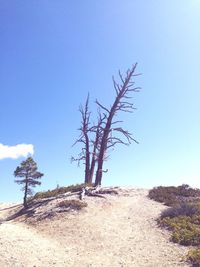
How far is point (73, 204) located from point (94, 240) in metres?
5.41

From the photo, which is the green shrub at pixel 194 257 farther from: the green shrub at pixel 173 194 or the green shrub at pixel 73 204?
the green shrub at pixel 173 194

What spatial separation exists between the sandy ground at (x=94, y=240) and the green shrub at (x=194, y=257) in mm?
332

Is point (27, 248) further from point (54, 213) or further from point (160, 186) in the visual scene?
point (160, 186)

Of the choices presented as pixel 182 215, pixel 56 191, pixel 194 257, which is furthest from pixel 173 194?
pixel 194 257

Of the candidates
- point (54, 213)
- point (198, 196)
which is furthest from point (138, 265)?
point (198, 196)

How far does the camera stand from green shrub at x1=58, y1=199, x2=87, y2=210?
22766 mm

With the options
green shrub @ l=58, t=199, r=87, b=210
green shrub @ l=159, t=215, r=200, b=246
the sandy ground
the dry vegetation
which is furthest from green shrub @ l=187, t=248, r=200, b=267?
green shrub @ l=58, t=199, r=87, b=210

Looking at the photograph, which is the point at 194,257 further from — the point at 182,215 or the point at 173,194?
the point at 173,194

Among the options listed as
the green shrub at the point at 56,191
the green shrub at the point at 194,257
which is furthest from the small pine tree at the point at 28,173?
the green shrub at the point at 194,257

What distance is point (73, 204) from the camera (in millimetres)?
23078

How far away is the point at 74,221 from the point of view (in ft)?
67.7

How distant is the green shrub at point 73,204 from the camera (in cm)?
2277

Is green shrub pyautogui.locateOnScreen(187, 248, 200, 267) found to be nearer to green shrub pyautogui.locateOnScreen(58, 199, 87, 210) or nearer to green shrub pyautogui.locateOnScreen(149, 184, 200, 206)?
green shrub pyautogui.locateOnScreen(58, 199, 87, 210)

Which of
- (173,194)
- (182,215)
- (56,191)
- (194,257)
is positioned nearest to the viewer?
(194,257)
